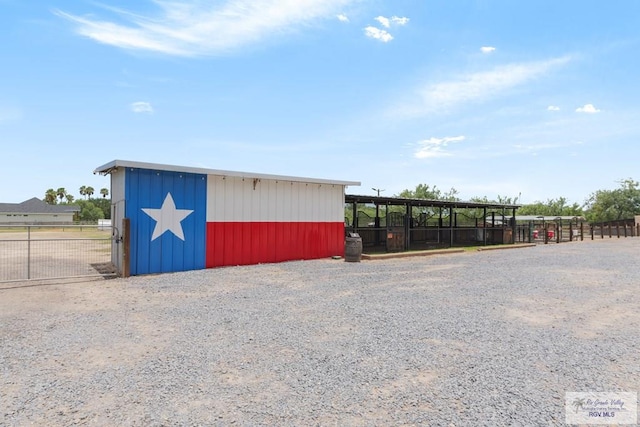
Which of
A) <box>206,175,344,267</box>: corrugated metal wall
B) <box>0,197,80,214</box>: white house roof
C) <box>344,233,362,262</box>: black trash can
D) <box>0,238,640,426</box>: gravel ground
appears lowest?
<box>0,238,640,426</box>: gravel ground

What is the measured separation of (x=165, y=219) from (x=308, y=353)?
7.90 m

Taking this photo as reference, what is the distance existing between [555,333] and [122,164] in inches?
409

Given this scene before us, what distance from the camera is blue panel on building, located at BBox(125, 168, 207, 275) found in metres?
10.4

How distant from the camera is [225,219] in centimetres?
1223

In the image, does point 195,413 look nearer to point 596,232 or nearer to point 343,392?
point 343,392

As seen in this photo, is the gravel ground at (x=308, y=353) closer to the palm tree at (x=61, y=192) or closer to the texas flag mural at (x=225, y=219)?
the texas flag mural at (x=225, y=219)

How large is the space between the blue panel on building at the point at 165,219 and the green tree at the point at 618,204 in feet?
214

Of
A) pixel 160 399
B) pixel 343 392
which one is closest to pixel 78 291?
pixel 160 399

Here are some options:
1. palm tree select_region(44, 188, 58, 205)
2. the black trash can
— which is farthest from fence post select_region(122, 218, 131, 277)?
palm tree select_region(44, 188, 58, 205)

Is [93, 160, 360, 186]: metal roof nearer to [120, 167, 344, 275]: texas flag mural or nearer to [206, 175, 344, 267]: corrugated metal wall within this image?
[120, 167, 344, 275]: texas flag mural

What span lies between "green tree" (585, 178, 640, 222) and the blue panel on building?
65.2 metres

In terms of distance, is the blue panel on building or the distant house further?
the distant house

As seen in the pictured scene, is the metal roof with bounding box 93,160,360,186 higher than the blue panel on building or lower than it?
higher

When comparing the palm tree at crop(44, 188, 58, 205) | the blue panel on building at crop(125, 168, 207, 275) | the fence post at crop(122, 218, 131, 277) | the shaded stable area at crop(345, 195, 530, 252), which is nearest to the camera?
the fence post at crop(122, 218, 131, 277)
